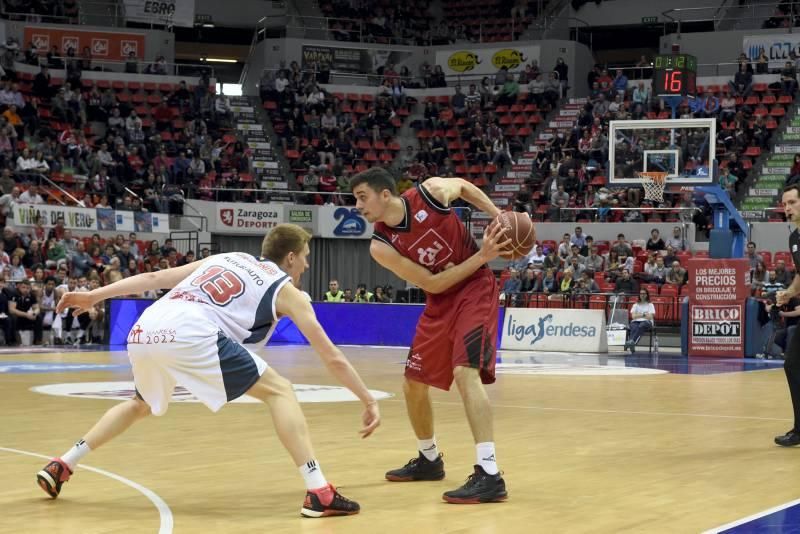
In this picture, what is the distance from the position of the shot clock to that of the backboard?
92 centimetres

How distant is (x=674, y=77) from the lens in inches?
945

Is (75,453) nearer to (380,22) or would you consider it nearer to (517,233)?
(517,233)

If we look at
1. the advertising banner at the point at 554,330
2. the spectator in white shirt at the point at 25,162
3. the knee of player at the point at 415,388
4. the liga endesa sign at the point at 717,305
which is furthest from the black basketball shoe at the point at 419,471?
the spectator in white shirt at the point at 25,162

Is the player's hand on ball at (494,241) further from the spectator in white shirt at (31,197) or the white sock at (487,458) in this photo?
the spectator in white shirt at (31,197)

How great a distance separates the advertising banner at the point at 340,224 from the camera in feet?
107

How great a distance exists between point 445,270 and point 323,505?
168 cm

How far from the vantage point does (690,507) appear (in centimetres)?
592

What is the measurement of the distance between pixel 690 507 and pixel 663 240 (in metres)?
22.7

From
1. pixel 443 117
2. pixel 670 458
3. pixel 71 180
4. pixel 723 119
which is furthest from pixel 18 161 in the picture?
pixel 670 458

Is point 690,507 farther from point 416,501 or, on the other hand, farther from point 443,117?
point 443,117

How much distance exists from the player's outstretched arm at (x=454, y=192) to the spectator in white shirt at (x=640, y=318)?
16.6m

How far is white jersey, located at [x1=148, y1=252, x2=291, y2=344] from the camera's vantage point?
577 centimetres

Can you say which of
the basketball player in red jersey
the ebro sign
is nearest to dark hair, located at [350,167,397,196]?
the basketball player in red jersey

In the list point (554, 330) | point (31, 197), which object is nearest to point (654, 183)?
point (554, 330)
